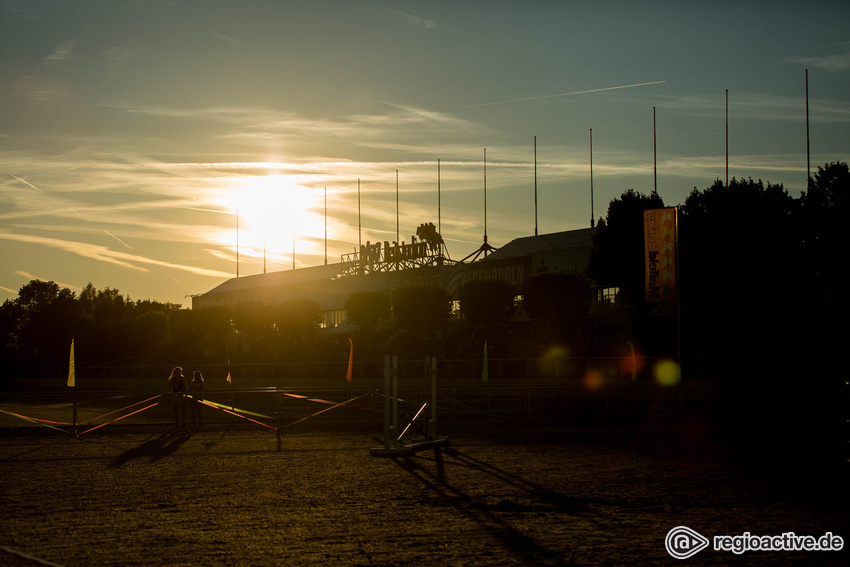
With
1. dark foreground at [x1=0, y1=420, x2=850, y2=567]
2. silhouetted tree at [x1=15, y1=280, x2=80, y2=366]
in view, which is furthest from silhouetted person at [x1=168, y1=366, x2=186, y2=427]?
silhouetted tree at [x1=15, y1=280, x2=80, y2=366]

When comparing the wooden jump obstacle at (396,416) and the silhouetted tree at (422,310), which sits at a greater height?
the silhouetted tree at (422,310)

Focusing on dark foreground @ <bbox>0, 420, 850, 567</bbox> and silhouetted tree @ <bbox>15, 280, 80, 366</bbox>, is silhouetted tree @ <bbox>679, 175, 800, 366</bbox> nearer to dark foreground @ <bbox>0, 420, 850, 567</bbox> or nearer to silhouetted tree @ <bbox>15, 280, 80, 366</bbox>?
dark foreground @ <bbox>0, 420, 850, 567</bbox>

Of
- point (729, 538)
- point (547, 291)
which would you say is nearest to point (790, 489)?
point (729, 538)

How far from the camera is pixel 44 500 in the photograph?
1240cm

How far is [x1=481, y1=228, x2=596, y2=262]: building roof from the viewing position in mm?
59469

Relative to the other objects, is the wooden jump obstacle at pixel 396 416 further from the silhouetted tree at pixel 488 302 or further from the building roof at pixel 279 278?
the building roof at pixel 279 278

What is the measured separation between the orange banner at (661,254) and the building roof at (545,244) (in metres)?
23.4

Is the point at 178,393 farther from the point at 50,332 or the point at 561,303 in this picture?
the point at 50,332

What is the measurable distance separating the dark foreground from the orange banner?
13904mm

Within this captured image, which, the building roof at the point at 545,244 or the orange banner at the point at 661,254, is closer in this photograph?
the orange banner at the point at 661,254

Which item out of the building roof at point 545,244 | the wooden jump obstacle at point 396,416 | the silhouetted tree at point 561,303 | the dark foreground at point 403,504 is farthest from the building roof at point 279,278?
the dark foreground at point 403,504

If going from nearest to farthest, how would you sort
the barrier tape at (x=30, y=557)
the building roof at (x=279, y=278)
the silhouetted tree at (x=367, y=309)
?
the barrier tape at (x=30, y=557)
the silhouetted tree at (x=367, y=309)
the building roof at (x=279, y=278)

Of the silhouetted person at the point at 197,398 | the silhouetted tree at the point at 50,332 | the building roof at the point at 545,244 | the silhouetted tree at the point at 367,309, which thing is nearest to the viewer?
the silhouetted person at the point at 197,398

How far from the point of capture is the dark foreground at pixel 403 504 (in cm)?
870
